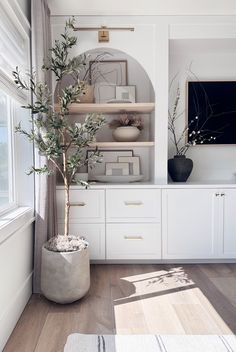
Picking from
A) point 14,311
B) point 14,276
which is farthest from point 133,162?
point 14,311

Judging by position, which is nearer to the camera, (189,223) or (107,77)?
(189,223)

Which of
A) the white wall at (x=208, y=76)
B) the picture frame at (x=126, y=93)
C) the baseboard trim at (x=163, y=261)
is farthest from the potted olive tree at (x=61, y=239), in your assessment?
the white wall at (x=208, y=76)

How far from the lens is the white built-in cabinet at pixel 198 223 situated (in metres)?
2.84

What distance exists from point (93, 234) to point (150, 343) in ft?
4.28

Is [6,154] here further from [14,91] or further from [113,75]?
[113,75]

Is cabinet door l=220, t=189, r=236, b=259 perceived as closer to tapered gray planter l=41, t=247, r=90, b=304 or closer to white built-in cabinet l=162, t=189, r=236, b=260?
white built-in cabinet l=162, t=189, r=236, b=260

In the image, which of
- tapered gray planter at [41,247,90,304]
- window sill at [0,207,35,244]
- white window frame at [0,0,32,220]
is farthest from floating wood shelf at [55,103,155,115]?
tapered gray planter at [41,247,90,304]

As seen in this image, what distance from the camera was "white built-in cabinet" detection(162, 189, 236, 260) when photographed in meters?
2.84

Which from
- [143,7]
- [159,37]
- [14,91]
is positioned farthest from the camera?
[159,37]

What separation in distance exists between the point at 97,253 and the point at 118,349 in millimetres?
1258

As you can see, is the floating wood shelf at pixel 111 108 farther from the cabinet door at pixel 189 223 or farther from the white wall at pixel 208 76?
the cabinet door at pixel 189 223

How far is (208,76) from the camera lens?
11.1ft

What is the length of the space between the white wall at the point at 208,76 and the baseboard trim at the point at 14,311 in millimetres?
2117

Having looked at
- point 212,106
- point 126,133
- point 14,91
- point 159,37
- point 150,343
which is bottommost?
point 150,343
